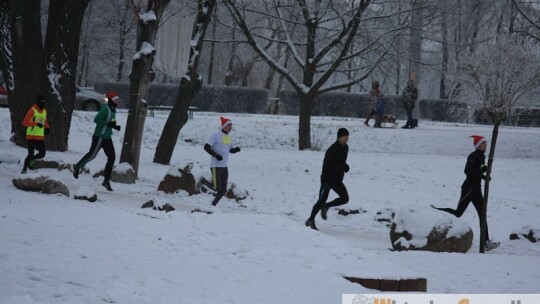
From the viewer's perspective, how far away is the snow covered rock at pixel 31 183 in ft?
43.8

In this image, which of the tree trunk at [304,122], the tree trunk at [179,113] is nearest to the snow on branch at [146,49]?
the tree trunk at [179,113]

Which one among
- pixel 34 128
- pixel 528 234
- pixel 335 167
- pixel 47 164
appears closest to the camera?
pixel 335 167

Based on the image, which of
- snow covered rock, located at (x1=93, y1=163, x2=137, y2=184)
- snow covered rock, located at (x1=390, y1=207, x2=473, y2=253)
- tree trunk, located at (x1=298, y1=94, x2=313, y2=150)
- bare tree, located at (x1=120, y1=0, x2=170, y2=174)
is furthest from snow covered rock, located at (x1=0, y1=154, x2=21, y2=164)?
tree trunk, located at (x1=298, y1=94, x2=313, y2=150)

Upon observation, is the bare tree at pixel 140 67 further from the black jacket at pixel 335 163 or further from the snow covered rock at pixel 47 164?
the black jacket at pixel 335 163

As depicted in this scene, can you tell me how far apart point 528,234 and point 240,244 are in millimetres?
7115

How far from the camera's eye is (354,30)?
78.7 feet

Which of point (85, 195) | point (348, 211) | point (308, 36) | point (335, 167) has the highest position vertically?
point (308, 36)

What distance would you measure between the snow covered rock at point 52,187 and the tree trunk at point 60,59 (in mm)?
7180

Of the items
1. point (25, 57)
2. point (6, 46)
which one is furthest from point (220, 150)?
point (6, 46)

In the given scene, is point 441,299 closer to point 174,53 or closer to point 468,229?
point 468,229

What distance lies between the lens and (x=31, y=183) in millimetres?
13398

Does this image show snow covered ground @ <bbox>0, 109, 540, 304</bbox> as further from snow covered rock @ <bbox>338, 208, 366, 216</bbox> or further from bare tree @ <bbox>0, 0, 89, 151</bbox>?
bare tree @ <bbox>0, 0, 89, 151</bbox>

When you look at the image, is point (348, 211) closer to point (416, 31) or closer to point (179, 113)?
point (179, 113)

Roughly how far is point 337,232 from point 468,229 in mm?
2185
